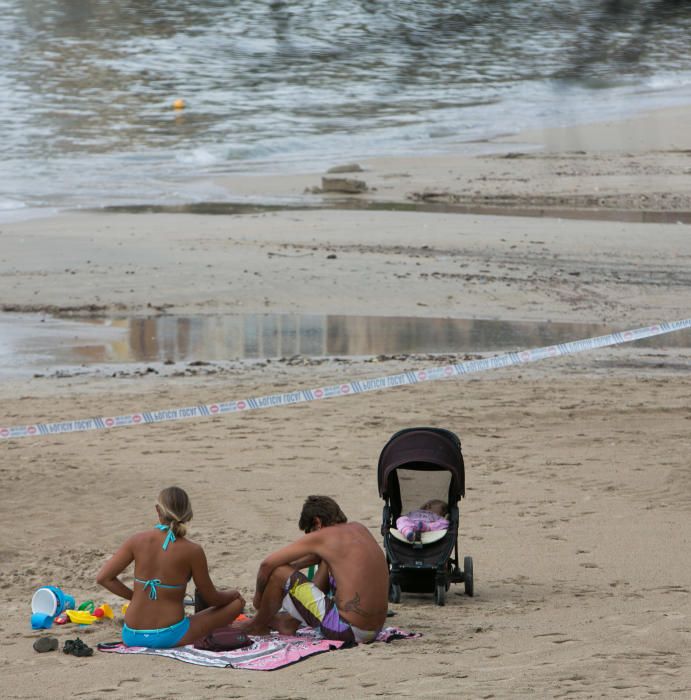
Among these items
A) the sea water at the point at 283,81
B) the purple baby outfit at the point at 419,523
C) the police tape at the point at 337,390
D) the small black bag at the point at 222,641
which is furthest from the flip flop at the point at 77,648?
the sea water at the point at 283,81

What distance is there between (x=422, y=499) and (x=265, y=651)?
174 cm

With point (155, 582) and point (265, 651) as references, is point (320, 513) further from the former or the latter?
point (155, 582)

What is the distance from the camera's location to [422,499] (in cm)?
773

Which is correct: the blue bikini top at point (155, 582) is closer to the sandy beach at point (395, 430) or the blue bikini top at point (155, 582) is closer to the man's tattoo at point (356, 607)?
the sandy beach at point (395, 430)

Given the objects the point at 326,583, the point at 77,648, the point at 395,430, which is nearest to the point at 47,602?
the point at 77,648

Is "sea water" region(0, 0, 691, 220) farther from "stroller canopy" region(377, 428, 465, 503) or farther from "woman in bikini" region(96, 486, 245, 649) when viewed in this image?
"woman in bikini" region(96, 486, 245, 649)

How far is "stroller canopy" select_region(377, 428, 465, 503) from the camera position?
7477mm

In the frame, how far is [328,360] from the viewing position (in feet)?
44.7

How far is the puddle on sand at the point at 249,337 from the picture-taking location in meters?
13.9

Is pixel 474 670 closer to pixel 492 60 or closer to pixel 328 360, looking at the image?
pixel 328 360

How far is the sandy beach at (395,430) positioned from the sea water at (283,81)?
267 inches

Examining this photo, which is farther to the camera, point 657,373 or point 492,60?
point 492,60

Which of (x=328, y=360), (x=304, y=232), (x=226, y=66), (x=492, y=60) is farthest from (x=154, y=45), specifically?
(x=328, y=360)

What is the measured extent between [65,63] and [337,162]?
2819cm
